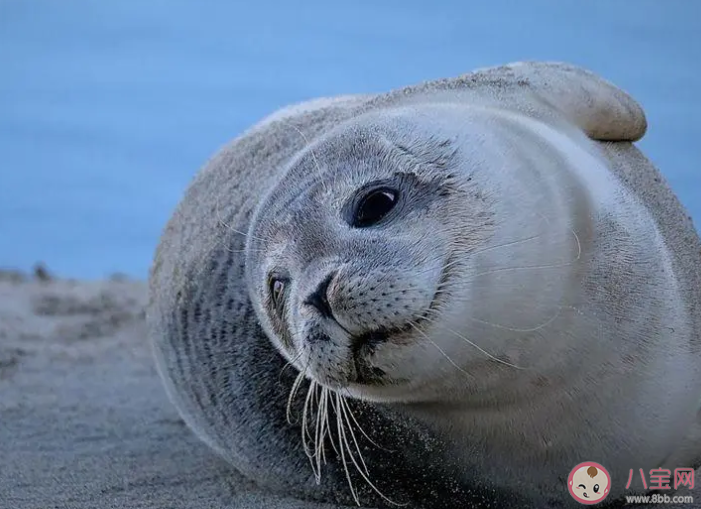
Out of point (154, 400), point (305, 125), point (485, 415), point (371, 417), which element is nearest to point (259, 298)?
point (371, 417)

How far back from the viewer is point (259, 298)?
3.62 meters

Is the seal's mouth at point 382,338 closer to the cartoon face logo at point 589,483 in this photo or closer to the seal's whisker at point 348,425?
the seal's whisker at point 348,425

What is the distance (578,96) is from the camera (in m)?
3.95

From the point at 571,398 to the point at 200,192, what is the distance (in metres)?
2.04

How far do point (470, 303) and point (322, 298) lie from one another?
368mm

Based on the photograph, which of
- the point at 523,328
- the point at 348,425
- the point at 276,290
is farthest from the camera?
the point at 348,425

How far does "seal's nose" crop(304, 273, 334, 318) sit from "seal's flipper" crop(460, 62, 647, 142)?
1.12 m

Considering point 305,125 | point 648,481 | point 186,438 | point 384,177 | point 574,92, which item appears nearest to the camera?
point 384,177

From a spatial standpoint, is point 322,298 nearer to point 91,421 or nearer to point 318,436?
point 318,436

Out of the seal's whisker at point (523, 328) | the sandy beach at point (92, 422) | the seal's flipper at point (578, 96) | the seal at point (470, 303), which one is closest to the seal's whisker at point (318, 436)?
the seal at point (470, 303)

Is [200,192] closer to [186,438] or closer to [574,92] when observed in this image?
[186,438]

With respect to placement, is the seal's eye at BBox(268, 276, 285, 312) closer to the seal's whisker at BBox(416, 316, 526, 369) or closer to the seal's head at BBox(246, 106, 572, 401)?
the seal's head at BBox(246, 106, 572, 401)

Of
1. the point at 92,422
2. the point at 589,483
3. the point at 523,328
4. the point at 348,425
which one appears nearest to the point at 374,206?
the point at 523,328

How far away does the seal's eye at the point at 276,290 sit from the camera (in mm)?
3287
